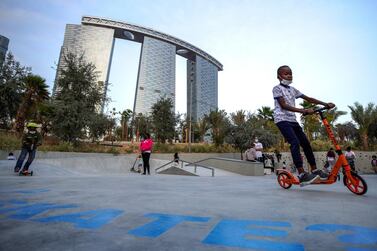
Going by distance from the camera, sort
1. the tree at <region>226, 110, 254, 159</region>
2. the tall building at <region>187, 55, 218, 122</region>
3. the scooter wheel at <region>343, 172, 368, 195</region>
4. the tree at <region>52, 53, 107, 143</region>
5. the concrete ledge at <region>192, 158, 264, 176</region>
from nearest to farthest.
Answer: the scooter wheel at <region>343, 172, 368, 195</region>, the concrete ledge at <region>192, 158, 264, 176</region>, the tree at <region>52, 53, 107, 143</region>, the tree at <region>226, 110, 254, 159</region>, the tall building at <region>187, 55, 218, 122</region>

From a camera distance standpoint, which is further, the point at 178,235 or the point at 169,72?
the point at 169,72

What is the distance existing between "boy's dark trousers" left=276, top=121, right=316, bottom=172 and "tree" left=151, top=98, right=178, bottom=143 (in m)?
31.1

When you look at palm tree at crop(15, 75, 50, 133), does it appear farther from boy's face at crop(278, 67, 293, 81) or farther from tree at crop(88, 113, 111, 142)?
boy's face at crop(278, 67, 293, 81)

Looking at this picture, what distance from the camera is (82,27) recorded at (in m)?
107

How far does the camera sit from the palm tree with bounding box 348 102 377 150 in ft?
106

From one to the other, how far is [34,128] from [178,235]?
7039 mm

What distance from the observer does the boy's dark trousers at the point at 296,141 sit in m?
3.87

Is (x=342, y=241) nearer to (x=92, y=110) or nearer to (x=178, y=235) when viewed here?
(x=178, y=235)

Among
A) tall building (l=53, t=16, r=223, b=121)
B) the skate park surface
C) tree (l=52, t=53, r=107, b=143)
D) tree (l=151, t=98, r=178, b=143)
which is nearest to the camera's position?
the skate park surface

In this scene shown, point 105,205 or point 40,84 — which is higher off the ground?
point 40,84

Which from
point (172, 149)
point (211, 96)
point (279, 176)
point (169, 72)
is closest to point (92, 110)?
point (172, 149)

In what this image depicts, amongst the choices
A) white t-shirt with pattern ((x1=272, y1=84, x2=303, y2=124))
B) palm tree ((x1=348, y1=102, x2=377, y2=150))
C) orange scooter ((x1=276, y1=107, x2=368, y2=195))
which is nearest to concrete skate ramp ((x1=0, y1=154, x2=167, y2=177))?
white t-shirt with pattern ((x1=272, y1=84, x2=303, y2=124))

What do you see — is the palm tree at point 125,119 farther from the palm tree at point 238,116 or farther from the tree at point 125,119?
the palm tree at point 238,116

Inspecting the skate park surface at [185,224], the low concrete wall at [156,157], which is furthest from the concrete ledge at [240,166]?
the skate park surface at [185,224]
